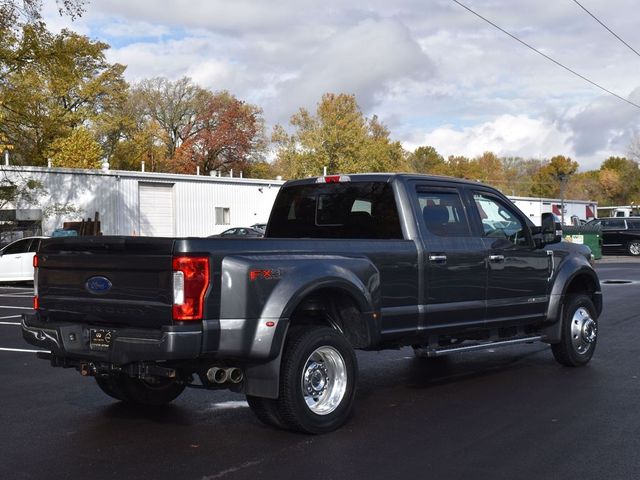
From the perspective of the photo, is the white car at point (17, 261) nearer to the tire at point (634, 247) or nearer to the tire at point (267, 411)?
the tire at point (267, 411)

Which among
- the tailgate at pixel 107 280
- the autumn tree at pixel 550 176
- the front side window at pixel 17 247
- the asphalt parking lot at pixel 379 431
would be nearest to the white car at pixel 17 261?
the front side window at pixel 17 247

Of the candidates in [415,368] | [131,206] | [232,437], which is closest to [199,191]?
[131,206]

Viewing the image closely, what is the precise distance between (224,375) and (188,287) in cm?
84

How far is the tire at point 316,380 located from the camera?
19.4ft

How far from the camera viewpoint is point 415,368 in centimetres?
914

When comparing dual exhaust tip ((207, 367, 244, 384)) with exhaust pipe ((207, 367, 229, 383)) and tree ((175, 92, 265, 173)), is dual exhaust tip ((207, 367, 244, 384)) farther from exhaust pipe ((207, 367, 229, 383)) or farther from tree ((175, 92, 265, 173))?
tree ((175, 92, 265, 173))

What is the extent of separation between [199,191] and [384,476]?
38.2 m

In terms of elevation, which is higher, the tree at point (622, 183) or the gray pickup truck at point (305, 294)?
the tree at point (622, 183)

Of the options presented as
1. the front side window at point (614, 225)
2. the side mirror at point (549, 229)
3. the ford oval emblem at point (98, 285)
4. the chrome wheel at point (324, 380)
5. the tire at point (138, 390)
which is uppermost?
the front side window at point (614, 225)

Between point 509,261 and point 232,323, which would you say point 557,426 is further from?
point 232,323

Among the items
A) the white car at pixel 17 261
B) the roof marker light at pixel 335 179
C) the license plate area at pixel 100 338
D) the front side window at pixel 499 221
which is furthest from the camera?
the white car at pixel 17 261

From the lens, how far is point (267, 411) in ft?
19.8

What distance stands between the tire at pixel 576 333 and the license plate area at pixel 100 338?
5278mm

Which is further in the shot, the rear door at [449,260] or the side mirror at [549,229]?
the side mirror at [549,229]
